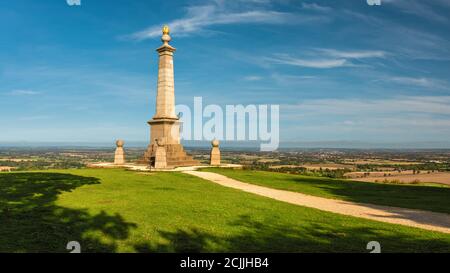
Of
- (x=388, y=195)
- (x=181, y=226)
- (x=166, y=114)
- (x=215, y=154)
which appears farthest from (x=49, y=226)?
(x=215, y=154)

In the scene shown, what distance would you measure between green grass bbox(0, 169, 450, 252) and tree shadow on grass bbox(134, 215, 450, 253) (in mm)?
20

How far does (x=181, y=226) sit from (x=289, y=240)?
267cm

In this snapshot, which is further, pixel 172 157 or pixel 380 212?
pixel 172 157

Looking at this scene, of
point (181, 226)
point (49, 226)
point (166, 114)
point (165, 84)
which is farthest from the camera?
point (165, 84)

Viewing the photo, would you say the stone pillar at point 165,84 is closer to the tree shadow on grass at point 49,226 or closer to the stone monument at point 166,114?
the stone monument at point 166,114

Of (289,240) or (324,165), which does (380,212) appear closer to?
(289,240)

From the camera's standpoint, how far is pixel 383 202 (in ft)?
45.7

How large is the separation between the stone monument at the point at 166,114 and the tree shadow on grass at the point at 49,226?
1710cm

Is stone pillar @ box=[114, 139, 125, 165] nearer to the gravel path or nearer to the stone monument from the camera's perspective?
the stone monument

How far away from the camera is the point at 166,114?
3023cm

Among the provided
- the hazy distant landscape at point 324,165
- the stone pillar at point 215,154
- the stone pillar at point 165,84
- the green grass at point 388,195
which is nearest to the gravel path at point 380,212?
the green grass at point 388,195

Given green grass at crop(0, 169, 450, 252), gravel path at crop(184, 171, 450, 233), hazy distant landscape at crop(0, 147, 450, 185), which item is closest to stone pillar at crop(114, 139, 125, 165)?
hazy distant landscape at crop(0, 147, 450, 185)
